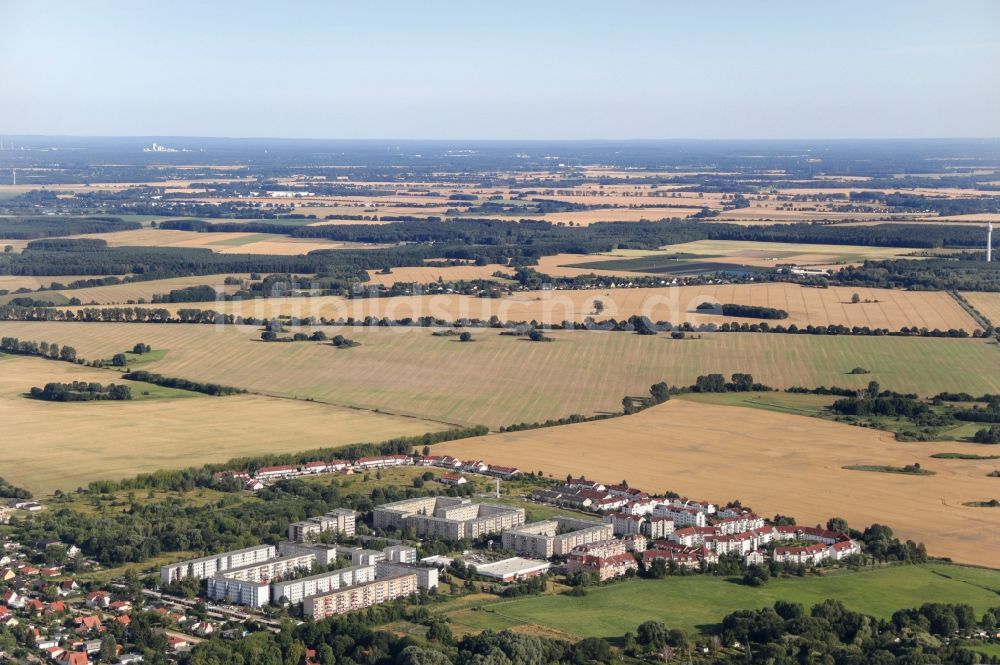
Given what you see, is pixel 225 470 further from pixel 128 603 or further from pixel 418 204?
pixel 418 204

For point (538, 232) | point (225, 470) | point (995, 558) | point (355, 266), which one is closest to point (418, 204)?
point (538, 232)

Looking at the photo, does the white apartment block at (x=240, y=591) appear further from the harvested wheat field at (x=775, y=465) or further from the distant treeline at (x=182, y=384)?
the distant treeline at (x=182, y=384)

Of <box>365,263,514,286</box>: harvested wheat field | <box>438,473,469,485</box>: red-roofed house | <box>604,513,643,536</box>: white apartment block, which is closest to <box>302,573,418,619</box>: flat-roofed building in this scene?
<box>604,513,643,536</box>: white apartment block

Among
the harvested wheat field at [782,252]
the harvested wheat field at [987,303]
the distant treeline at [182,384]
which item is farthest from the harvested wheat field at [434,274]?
the distant treeline at [182,384]

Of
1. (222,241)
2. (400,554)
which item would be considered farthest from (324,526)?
(222,241)

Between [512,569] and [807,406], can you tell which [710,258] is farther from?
[512,569]

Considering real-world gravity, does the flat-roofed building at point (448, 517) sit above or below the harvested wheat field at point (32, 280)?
below

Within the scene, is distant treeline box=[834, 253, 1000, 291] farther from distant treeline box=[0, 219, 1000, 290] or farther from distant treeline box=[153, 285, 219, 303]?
distant treeline box=[153, 285, 219, 303]
